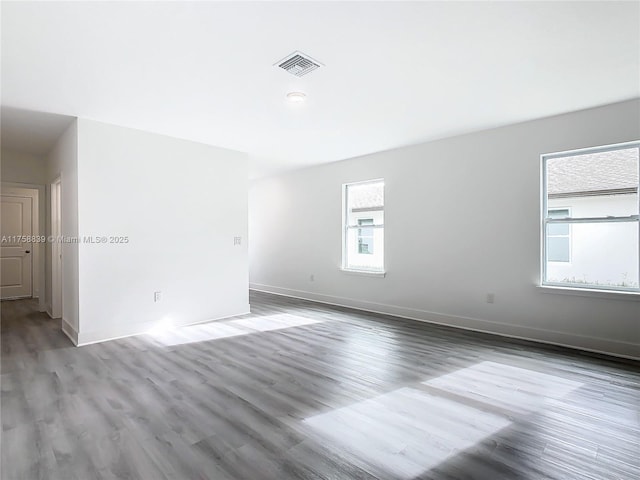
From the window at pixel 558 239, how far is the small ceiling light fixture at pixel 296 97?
10.4 feet

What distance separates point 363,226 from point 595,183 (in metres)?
3.19

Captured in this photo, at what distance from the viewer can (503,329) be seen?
4250 mm

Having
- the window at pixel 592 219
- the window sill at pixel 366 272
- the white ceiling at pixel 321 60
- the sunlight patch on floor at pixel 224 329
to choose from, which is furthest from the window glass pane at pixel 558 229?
the sunlight patch on floor at pixel 224 329

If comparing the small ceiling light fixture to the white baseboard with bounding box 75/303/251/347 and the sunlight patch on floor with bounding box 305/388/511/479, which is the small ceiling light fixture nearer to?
the sunlight patch on floor with bounding box 305/388/511/479

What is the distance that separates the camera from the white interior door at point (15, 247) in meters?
6.45

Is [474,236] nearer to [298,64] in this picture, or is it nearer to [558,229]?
[558,229]

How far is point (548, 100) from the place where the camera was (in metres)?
3.43

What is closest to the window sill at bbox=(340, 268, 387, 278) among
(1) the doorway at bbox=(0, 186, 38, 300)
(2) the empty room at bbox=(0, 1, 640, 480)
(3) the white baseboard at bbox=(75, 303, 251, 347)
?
(2) the empty room at bbox=(0, 1, 640, 480)

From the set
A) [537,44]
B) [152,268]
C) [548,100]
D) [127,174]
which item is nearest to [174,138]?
[127,174]

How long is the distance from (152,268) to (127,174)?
122cm

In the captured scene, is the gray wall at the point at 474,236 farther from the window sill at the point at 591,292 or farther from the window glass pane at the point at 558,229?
the window glass pane at the point at 558,229

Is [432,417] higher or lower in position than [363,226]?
lower

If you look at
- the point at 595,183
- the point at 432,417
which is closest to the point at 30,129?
the point at 432,417

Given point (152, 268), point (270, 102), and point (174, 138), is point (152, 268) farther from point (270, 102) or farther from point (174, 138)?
point (270, 102)
